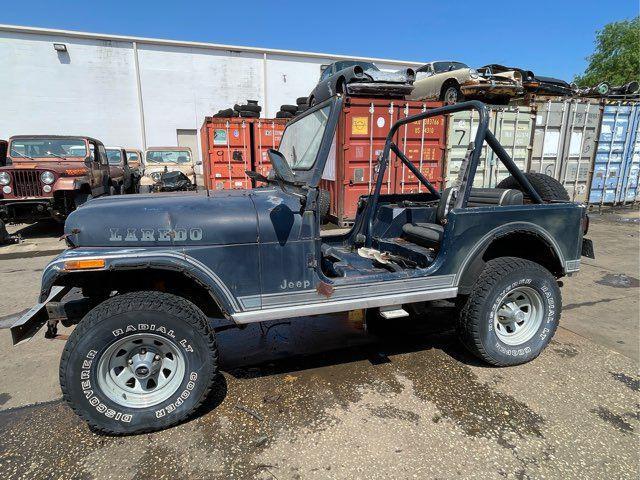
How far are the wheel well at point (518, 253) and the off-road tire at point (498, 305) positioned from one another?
8cm

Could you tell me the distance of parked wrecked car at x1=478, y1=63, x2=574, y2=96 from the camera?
10.4 m

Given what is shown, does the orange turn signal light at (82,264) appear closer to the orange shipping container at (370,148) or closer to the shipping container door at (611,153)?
the orange shipping container at (370,148)

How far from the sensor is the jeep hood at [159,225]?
7.45 ft

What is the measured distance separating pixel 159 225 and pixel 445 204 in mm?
2368

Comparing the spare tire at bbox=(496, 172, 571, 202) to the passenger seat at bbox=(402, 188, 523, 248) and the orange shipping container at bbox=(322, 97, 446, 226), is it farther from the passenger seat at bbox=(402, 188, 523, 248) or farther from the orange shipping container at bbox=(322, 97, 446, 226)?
the orange shipping container at bbox=(322, 97, 446, 226)

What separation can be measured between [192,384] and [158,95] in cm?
2415

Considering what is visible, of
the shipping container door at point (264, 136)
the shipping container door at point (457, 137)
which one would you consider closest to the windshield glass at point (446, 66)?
the shipping container door at point (457, 137)

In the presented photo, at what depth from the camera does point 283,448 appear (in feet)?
7.34

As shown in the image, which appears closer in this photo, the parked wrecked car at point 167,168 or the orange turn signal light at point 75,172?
the orange turn signal light at point 75,172

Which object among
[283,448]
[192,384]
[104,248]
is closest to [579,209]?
[283,448]

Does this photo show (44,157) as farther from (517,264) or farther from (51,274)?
(517,264)

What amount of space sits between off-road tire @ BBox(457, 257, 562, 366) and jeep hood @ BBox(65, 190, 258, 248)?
1.79 meters

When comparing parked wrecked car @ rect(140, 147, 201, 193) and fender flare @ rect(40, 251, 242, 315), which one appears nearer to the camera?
fender flare @ rect(40, 251, 242, 315)

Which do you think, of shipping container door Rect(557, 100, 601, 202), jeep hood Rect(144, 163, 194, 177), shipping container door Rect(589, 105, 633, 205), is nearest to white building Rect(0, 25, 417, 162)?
jeep hood Rect(144, 163, 194, 177)
